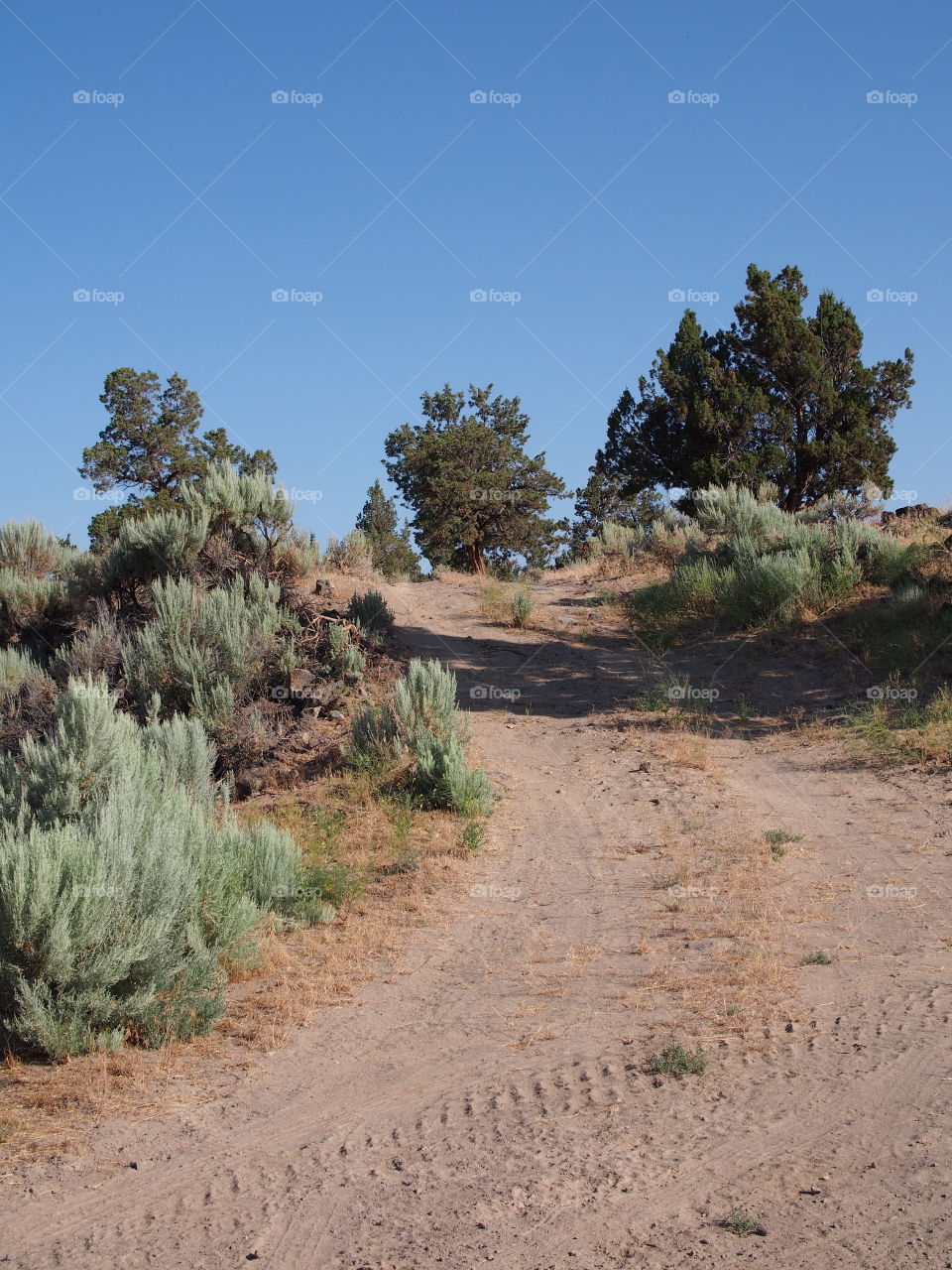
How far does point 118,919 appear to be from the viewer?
5664mm

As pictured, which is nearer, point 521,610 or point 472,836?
point 472,836

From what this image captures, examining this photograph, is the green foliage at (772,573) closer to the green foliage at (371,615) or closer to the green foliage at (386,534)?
the green foliage at (371,615)

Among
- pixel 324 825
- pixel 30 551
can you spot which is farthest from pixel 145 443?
pixel 324 825

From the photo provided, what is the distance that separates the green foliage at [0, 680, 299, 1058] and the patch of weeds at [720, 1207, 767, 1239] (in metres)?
3.05

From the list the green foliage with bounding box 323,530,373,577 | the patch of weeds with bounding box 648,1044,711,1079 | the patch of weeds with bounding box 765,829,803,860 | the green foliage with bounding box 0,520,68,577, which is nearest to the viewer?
the patch of weeds with bounding box 648,1044,711,1079

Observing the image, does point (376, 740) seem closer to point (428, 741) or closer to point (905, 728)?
point (428, 741)

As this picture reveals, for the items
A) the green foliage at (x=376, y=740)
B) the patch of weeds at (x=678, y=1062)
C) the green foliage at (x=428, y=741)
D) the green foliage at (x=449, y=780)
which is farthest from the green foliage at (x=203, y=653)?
the patch of weeds at (x=678, y=1062)

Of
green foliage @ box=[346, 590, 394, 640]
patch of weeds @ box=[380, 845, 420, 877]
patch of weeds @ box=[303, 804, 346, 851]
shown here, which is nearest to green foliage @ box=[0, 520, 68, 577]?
green foliage @ box=[346, 590, 394, 640]

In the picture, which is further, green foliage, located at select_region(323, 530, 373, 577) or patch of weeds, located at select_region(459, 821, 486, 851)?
green foliage, located at select_region(323, 530, 373, 577)

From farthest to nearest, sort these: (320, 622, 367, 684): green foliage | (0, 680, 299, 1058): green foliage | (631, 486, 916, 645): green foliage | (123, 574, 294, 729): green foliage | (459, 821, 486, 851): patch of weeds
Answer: (631, 486, 916, 645): green foliage, (320, 622, 367, 684): green foliage, (123, 574, 294, 729): green foliage, (459, 821, 486, 851): patch of weeds, (0, 680, 299, 1058): green foliage

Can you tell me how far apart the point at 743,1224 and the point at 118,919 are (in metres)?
3.47

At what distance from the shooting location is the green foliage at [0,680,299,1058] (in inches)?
211

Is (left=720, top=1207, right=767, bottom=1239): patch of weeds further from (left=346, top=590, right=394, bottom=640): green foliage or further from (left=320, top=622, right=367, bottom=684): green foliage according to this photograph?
(left=346, top=590, right=394, bottom=640): green foliage

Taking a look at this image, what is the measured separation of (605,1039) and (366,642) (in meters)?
9.82
